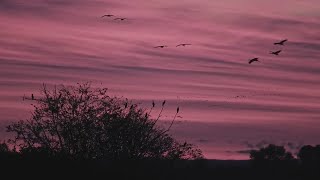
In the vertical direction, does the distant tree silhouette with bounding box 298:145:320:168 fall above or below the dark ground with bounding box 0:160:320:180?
above

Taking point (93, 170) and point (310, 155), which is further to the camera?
point (310, 155)

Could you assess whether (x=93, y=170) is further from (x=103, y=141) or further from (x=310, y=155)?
(x=310, y=155)

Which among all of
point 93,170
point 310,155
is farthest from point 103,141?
point 310,155

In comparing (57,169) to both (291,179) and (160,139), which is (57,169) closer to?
(160,139)

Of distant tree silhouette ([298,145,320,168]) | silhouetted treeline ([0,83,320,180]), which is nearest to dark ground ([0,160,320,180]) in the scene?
silhouetted treeline ([0,83,320,180])

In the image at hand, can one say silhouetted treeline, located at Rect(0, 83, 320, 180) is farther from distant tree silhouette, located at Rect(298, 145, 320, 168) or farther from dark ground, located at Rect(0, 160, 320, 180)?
distant tree silhouette, located at Rect(298, 145, 320, 168)

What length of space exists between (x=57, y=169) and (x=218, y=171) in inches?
1805

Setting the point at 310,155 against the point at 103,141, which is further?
the point at 310,155

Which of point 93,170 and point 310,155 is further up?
point 310,155

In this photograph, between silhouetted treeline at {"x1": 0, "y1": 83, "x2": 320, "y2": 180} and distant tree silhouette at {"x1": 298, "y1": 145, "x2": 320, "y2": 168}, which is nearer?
silhouetted treeline at {"x1": 0, "y1": 83, "x2": 320, "y2": 180}

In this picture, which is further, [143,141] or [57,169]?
[143,141]

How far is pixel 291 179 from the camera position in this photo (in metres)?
134

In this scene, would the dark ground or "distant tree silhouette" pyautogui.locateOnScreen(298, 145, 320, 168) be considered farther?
"distant tree silhouette" pyautogui.locateOnScreen(298, 145, 320, 168)

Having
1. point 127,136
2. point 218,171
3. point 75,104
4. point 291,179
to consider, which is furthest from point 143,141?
point 291,179
